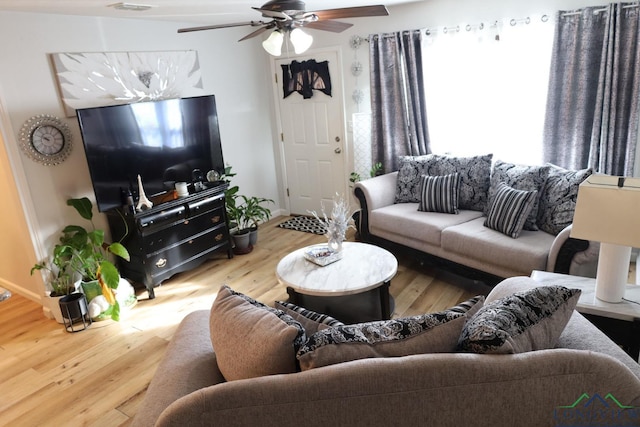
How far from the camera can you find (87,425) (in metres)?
2.23

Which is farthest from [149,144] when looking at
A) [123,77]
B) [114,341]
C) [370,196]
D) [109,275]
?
[370,196]

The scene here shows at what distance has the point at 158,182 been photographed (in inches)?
152

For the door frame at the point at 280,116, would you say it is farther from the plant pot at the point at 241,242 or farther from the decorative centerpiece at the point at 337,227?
the decorative centerpiece at the point at 337,227

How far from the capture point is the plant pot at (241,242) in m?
4.40

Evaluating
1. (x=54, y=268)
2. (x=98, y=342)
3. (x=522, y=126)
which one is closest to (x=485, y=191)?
(x=522, y=126)

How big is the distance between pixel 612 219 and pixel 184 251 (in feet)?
10.7

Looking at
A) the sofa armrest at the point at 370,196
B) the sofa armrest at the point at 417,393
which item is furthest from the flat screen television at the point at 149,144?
the sofa armrest at the point at 417,393

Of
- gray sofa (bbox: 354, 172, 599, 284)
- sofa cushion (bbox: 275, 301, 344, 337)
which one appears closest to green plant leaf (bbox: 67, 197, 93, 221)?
gray sofa (bbox: 354, 172, 599, 284)

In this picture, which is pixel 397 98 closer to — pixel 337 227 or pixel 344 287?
pixel 337 227

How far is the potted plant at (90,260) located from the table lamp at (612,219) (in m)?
3.09

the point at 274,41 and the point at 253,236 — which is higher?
the point at 274,41

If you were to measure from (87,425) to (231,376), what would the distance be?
1360 millimetres

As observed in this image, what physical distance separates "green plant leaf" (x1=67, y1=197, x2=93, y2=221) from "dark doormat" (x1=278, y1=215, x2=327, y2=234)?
2.29 metres

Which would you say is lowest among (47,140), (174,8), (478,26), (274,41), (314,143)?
(314,143)
